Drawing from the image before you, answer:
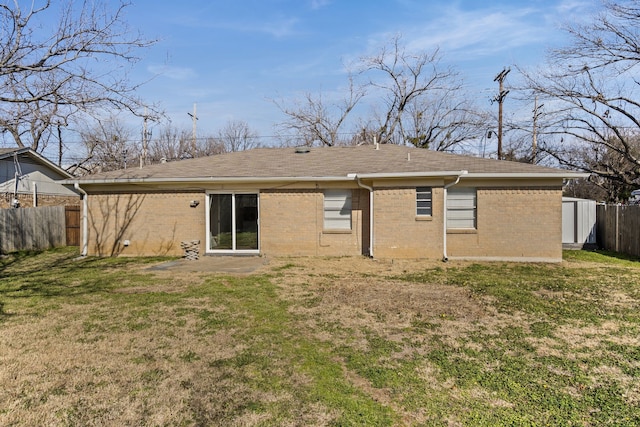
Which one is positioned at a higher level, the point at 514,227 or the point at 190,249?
the point at 514,227

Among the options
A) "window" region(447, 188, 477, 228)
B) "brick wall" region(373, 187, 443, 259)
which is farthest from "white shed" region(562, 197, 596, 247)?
"brick wall" region(373, 187, 443, 259)

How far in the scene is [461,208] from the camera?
1158 cm

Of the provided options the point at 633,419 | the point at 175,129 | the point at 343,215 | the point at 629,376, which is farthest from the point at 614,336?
the point at 175,129

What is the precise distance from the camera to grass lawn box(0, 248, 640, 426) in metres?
3.12

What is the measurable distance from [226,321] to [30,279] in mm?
6405

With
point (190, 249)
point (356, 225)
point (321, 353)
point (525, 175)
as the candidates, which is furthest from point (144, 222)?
point (525, 175)

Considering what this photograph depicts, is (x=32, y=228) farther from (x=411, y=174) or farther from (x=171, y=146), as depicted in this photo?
(x=171, y=146)

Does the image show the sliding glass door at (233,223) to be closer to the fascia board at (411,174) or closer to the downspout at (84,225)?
the fascia board at (411,174)

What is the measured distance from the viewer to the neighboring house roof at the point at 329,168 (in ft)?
35.9

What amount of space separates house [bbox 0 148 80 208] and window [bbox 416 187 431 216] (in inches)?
655

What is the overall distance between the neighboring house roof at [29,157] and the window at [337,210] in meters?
16.3

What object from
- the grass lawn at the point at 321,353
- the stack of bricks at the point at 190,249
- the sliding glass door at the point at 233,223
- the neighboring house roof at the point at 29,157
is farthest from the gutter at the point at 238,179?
the neighboring house roof at the point at 29,157

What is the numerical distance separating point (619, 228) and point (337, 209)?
9.92 m

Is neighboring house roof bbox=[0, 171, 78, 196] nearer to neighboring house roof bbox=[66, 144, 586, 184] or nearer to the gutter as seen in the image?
the gutter
